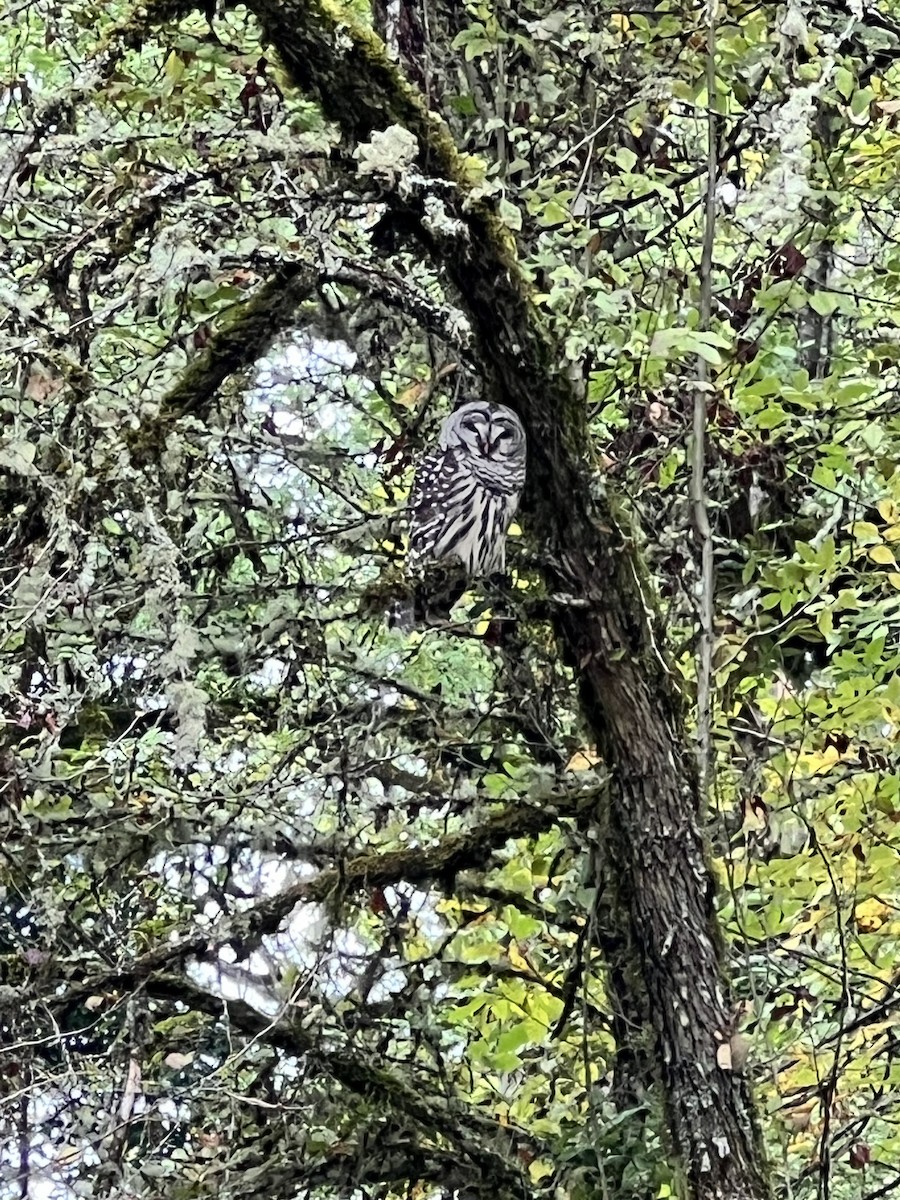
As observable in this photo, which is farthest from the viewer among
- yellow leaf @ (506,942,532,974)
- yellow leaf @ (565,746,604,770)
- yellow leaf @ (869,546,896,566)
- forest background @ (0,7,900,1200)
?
yellow leaf @ (506,942,532,974)

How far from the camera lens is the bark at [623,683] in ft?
6.66

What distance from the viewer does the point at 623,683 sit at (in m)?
2.19

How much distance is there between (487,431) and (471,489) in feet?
0.52

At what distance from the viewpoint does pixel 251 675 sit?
285 centimetres

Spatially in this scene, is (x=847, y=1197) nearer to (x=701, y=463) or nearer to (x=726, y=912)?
(x=726, y=912)

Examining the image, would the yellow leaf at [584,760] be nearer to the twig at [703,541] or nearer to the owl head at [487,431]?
the twig at [703,541]

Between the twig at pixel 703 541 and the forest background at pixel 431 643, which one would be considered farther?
the twig at pixel 703 541

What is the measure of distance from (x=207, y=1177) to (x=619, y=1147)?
703 millimetres

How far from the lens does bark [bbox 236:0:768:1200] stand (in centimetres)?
203

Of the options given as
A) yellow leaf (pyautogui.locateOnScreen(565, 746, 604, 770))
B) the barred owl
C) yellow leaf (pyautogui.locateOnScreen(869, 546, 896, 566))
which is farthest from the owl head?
yellow leaf (pyautogui.locateOnScreen(869, 546, 896, 566))

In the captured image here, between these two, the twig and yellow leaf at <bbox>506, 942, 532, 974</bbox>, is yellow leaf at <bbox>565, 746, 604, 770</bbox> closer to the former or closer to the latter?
the twig

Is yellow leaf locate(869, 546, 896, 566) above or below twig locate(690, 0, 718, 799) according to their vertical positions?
above

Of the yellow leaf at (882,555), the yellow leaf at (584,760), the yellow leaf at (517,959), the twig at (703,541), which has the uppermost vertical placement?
the yellow leaf at (882,555)

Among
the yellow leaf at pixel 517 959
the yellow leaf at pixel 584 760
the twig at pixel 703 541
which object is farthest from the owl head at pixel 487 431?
the yellow leaf at pixel 517 959
